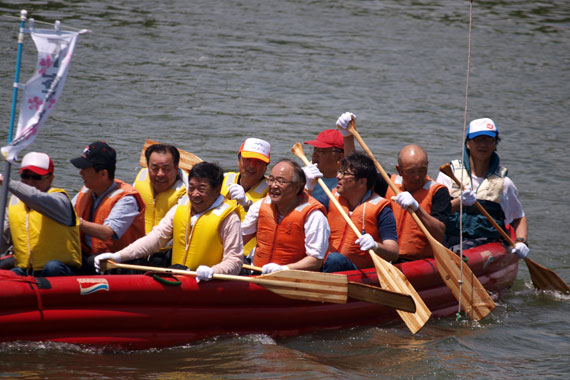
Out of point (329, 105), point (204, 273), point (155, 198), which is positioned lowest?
point (204, 273)

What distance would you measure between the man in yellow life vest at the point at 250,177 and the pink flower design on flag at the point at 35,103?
1760 millimetres

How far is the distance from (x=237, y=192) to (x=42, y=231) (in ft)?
4.67

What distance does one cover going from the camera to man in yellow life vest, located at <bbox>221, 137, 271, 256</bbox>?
579 cm

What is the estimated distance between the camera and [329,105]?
13086 millimetres

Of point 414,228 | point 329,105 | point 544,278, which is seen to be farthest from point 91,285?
point 329,105

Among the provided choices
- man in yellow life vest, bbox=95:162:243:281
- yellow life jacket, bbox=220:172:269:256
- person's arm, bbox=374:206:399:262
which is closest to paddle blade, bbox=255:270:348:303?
man in yellow life vest, bbox=95:162:243:281

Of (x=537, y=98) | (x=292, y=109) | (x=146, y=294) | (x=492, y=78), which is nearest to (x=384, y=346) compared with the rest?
(x=146, y=294)

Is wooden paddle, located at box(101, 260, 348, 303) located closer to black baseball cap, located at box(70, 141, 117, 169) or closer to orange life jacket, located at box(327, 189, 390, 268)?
orange life jacket, located at box(327, 189, 390, 268)

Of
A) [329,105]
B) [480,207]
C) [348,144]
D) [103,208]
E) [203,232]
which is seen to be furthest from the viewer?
[329,105]

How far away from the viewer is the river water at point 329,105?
5.27 m

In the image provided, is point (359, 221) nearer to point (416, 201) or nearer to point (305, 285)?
point (416, 201)

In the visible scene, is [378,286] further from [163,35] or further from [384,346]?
[163,35]

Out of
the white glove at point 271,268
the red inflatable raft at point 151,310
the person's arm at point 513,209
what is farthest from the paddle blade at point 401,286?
the person's arm at point 513,209

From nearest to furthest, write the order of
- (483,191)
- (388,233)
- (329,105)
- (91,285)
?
(91,285) → (388,233) → (483,191) → (329,105)
